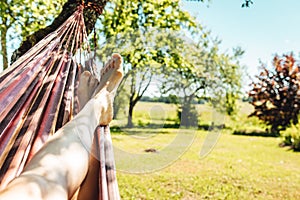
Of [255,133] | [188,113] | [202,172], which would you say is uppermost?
[188,113]

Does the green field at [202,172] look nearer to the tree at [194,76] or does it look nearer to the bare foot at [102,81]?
the tree at [194,76]

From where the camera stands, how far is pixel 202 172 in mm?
4238

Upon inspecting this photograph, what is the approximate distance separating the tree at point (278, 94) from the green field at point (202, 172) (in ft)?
10.8

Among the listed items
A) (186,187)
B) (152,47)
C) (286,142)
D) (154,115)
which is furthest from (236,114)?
(154,115)

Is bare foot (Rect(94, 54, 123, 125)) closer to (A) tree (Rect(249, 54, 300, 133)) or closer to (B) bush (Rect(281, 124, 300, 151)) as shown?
(B) bush (Rect(281, 124, 300, 151))

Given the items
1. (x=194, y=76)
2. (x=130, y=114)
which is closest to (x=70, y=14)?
(x=130, y=114)

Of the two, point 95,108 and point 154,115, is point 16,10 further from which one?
point 95,108

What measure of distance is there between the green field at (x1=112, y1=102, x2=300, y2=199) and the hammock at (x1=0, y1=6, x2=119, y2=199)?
78 cm

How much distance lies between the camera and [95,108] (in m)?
1.37

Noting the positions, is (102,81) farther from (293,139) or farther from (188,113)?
(293,139)

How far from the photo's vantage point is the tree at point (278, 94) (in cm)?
902

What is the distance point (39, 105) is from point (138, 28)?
376cm

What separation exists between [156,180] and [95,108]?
2.55m

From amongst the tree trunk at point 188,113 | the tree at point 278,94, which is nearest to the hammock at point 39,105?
the tree trunk at point 188,113
